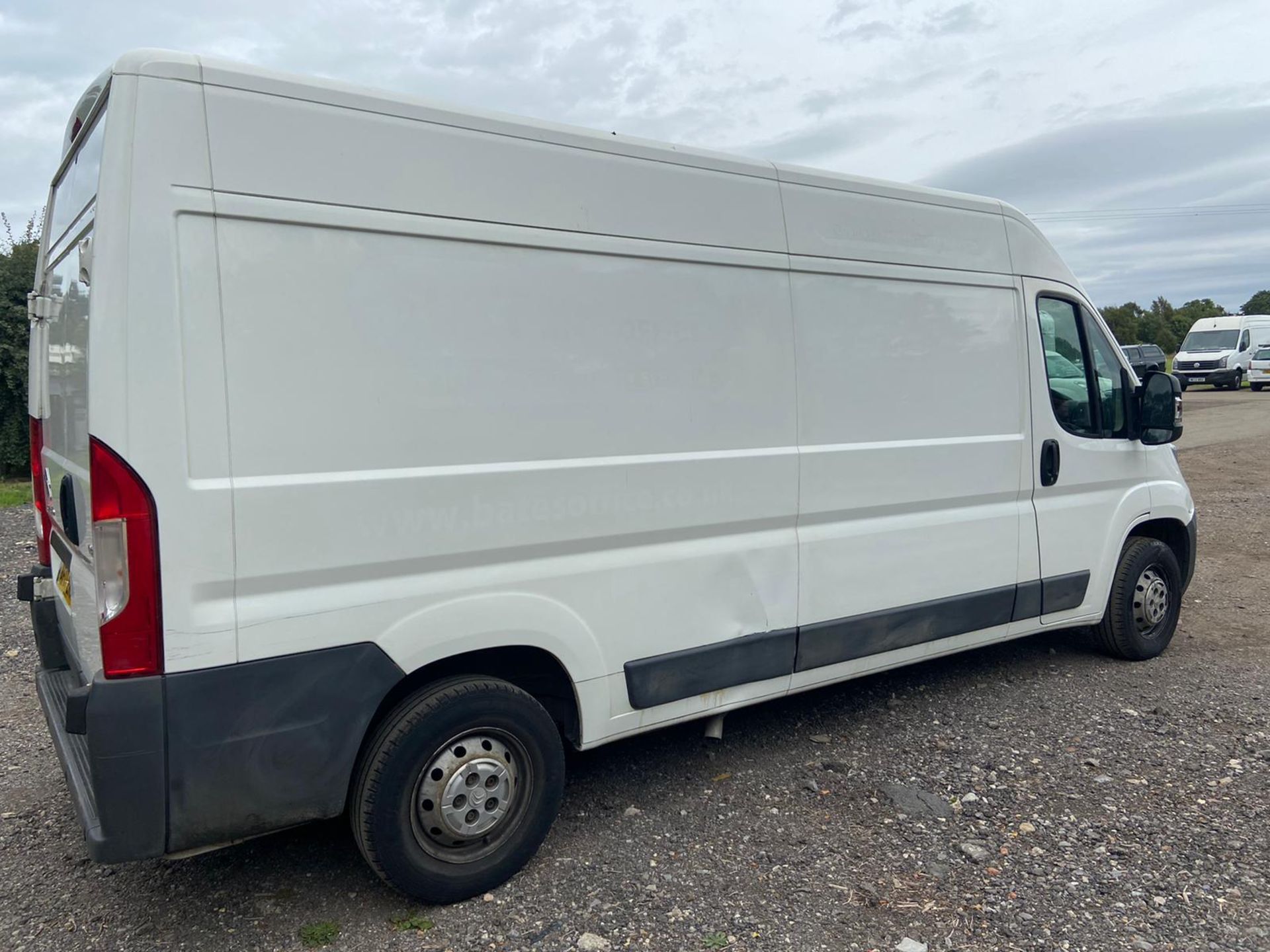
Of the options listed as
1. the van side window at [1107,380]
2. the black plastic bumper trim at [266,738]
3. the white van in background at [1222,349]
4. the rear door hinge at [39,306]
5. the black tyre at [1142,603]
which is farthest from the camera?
the white van in background at [1222,349]

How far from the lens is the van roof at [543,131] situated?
2578 mm

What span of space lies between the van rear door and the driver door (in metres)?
4.04

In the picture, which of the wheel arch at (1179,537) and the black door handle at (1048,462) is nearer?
the black door handle at (1048,462)

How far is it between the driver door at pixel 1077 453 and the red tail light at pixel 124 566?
3909 millimetres

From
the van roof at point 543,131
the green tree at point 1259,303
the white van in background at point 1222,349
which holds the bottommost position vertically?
the van roof at point 543,131

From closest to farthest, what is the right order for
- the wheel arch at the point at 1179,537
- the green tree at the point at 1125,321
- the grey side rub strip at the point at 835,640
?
the grey side rub strip at the point at 835,640
the wheel arch at the point at 1179,537
the green tree at the point at 1125,321

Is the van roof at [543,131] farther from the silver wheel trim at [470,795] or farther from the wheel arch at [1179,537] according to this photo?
the silver wheel trim at [470,795]

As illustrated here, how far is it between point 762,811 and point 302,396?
234 centimetres

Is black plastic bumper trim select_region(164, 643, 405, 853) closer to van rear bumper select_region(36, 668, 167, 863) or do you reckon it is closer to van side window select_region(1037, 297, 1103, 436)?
van rear bumper select_region(36, 668, 167, 863)

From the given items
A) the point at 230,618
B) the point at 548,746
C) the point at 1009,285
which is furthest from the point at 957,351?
the point at 230,618

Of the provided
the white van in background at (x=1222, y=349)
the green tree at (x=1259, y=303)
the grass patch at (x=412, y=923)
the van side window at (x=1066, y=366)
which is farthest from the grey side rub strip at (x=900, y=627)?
the green tree at (x=1259, y=303)

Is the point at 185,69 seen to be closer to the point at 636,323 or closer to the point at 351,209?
the point at 351,209

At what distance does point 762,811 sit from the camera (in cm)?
372

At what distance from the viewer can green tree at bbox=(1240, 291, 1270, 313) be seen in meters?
75.8
